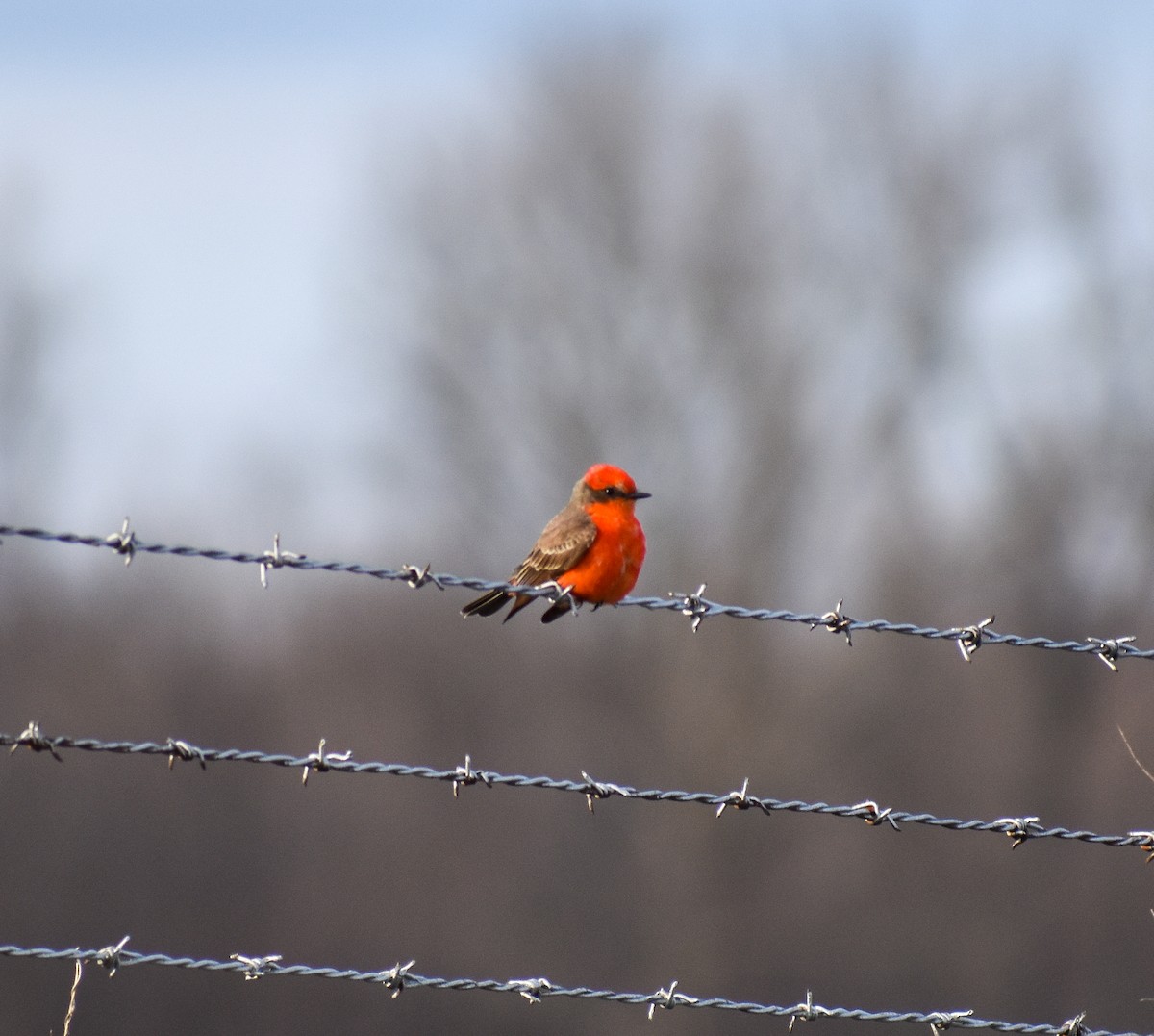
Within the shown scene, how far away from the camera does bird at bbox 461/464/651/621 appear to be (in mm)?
7383

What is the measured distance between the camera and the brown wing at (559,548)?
7480 millimetres

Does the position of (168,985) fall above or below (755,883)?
below

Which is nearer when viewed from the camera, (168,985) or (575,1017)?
(168,985)

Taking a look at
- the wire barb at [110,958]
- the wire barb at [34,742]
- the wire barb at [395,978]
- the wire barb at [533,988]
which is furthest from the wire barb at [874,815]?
the wire barb at [34,742]

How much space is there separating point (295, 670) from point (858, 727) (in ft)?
39.3

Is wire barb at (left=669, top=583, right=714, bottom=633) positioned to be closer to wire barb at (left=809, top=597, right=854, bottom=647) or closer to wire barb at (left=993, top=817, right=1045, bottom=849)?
wire barb at (left=809, top=597, right=854, bottom=647)

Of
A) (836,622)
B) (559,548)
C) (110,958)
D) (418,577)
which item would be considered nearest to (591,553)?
(559,548)

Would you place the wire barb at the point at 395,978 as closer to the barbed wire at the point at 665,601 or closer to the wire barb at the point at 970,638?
the barbed wire at the point at 665,601

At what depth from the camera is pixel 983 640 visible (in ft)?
16.1

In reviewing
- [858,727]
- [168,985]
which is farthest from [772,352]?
[168,985]

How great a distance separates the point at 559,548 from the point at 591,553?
0.65 feet

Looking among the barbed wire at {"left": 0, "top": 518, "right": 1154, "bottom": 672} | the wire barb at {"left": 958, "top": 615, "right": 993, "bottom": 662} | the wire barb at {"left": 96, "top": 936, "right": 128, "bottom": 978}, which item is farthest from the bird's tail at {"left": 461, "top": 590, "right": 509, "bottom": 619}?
the wire barb at {"left": 96, "top": 936, "right": 128, "bottom": 978}

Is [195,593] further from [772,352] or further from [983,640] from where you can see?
[983,640]

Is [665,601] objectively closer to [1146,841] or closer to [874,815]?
[874,815]
